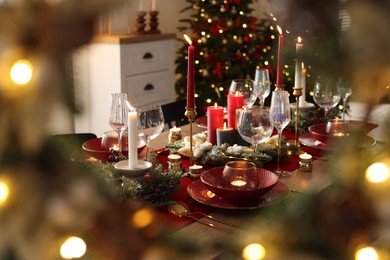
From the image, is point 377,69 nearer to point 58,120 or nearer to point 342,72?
point 342,72

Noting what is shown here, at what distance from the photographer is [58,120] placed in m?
0.38

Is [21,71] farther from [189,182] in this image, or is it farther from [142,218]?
[189,182]

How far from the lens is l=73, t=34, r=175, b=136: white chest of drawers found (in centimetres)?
378

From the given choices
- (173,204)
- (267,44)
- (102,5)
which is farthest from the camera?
(267,44)

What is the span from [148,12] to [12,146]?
428cm

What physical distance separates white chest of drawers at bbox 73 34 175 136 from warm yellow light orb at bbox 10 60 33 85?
128 inches

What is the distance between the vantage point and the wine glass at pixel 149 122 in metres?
1.75

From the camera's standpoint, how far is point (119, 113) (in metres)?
1.74

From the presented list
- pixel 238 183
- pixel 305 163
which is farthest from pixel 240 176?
pixel 305 163

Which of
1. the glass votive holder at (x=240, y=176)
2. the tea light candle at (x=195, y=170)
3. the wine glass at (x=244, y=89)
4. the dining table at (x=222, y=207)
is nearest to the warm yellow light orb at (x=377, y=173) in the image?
the dining table at (x=222, y=207)

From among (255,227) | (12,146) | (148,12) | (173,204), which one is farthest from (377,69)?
(148,12)

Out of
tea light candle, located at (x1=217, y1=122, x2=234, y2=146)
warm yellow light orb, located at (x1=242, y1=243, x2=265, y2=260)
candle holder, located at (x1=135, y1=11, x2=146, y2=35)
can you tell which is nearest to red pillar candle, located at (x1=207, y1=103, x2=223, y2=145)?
tea light candle, located at (x1=217, y1=122, x2=234, y2=146)

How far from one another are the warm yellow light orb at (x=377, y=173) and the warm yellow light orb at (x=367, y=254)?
66mm

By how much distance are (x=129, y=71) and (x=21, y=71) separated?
352cm
